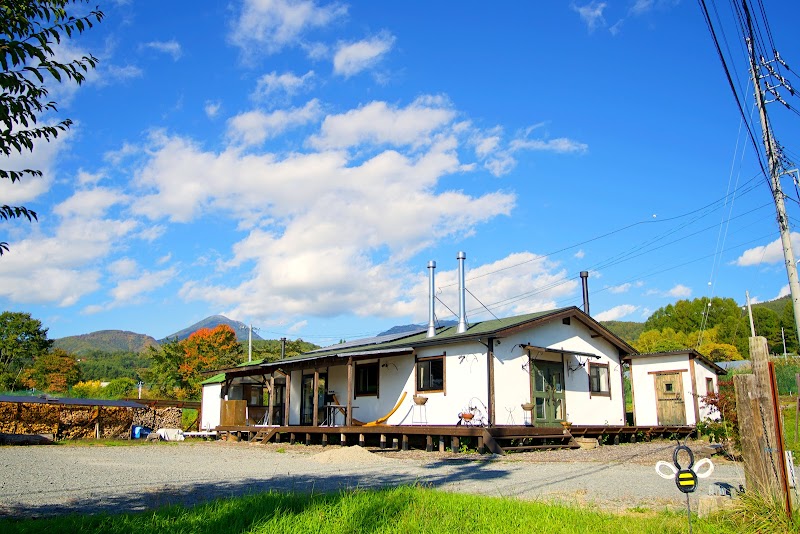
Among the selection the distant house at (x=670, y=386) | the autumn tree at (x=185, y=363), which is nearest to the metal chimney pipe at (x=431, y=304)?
the distant house at (x=670, y=386)

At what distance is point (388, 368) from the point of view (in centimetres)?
1978

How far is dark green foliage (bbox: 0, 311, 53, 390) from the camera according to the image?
178ft

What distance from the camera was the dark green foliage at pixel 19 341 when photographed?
54.1 metres

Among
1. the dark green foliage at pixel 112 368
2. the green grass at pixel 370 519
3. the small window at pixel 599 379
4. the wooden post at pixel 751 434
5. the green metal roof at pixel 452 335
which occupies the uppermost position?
the dark green foliage at pixel 112 368

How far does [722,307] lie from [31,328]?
72.7m

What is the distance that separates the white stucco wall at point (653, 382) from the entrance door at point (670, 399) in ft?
0.42

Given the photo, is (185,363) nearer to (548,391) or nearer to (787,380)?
(548,391)

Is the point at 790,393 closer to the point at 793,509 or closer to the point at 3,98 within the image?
the point at 793,509

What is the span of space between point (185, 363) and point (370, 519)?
48624mm

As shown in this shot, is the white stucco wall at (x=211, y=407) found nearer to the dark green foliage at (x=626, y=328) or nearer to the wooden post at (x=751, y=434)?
the wooden post at (x=751, y=434)

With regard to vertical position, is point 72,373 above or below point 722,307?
below

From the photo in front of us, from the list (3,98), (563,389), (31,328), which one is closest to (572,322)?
(563,389)

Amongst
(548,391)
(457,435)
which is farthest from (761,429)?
(548,391)

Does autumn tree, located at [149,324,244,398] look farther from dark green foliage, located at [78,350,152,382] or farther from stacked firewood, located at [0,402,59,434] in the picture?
dark green foliage, located at [78,350,152,382]
